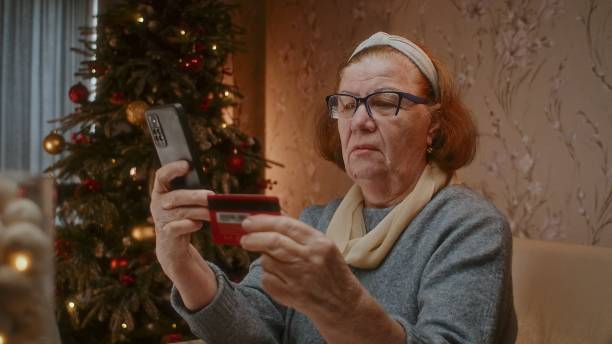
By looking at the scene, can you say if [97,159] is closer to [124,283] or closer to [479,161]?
[124,283]

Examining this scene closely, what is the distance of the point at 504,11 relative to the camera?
2035mm

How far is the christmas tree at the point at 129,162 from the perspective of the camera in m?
2.30

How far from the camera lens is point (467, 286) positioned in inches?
41.1

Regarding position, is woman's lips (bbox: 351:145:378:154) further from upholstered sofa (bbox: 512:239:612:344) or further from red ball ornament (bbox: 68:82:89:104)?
red ball ornament (bbox: 68:82:89:104)

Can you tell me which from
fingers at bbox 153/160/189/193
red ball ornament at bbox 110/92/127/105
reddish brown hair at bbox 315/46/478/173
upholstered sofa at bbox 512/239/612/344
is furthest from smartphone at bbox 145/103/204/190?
red ball ornament at bbox 110/92/127/105

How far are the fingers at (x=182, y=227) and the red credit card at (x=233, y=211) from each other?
161 mm

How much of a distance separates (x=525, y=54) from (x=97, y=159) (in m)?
1.53

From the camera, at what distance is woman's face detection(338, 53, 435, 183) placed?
4.19ft

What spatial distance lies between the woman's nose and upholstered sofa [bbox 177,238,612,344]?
19.0 inches

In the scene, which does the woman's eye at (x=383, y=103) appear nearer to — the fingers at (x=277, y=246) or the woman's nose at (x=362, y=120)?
the woman's nose at (x=362, y=120)

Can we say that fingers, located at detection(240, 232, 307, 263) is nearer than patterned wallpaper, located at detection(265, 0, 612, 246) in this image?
Yes


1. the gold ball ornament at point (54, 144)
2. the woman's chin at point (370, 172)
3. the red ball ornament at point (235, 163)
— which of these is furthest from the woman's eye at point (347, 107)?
the gold ball ornament at point (54, 144)

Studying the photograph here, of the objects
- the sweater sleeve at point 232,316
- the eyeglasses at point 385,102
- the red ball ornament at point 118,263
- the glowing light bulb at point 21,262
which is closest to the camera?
the glowing light bulb at point 21,262

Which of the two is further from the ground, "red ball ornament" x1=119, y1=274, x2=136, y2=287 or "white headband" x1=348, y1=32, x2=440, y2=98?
"white headband" x1=348, y1=32, x2=440, y2=98
